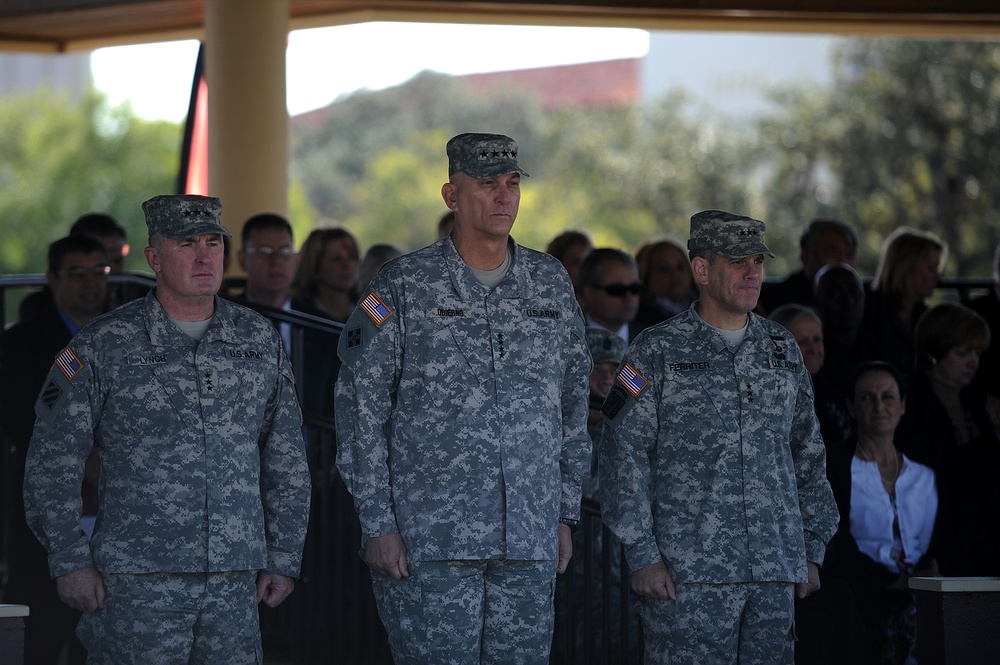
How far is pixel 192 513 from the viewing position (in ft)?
14.4

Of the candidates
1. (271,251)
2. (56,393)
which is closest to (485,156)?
(56,393)

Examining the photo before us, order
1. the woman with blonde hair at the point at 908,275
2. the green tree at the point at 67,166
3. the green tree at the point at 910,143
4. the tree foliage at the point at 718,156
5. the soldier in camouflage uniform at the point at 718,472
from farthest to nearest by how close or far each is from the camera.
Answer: the green tree at the point at 67,166, the tree foliage at the point at 718,156, the green tree at the point at 910,143, the woman with blonde hair at the point at 908,275, the soldier in camouflage uniform at the point at 718,472

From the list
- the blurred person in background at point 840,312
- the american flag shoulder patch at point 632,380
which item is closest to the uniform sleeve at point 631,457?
the american flag shoulder patch at point 632,380

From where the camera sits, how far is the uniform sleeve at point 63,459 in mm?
4328

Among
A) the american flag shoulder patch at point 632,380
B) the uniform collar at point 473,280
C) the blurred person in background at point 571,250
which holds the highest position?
the blurred person in background at point 571,250

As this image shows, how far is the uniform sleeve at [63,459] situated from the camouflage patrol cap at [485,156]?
4.29 ft

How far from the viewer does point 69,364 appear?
4.43 m

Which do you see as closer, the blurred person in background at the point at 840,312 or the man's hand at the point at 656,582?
the man's hand at the point at 656,582

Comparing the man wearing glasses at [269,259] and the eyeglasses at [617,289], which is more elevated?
the man wearing glasses at [269,259]

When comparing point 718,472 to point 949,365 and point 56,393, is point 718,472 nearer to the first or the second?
point 56,393

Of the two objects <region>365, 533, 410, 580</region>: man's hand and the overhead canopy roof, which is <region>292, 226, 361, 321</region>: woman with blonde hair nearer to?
<region>365, 533, 410, 580</region>: man's hand

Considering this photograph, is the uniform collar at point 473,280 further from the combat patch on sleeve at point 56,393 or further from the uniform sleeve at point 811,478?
the combat patch on sleeve at point 56,393

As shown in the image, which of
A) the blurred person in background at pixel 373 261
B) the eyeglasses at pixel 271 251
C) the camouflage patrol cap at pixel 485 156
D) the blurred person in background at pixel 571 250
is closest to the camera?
the camouflage patrol cap at pixel 485 156

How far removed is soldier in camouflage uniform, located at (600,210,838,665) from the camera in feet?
14.8
